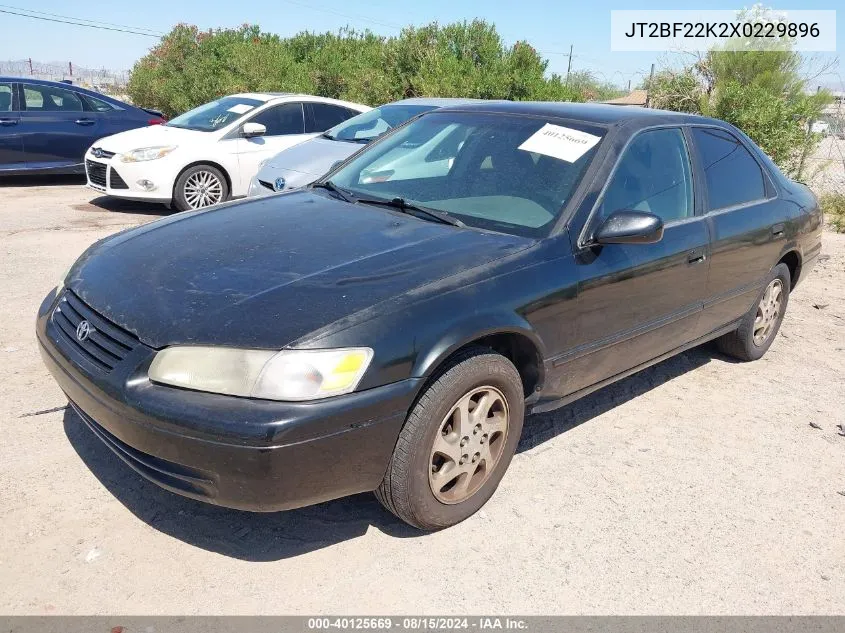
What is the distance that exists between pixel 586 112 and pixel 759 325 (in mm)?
2082

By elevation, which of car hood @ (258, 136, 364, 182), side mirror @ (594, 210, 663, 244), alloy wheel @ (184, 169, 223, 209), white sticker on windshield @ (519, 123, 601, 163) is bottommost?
alloy wheel @ (184, 169, 223, 209)

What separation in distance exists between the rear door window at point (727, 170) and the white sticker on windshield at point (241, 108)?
6.51m

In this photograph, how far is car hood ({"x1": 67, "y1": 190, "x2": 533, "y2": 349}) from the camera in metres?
2.71

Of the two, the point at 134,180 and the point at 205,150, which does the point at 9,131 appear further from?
the point at 205,150

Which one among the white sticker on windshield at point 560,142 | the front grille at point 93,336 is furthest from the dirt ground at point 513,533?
the white sticker on windshield at point 560,142

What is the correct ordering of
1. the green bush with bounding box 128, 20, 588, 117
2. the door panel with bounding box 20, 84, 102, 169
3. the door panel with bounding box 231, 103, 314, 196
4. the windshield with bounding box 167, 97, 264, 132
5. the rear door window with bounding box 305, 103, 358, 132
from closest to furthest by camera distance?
the door panel with bounding box 231, 103, 314, 196
the windshield with bounding box 167, 97, 264, 132
the rear door window with bounding box 305, 103, 358, 132
the door panel with bounding box 20, 84, 102, 169
the green bush with bounding box 128, 20, 588, 117

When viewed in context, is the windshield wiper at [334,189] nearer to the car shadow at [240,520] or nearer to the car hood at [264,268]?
the car hood at [264,268]

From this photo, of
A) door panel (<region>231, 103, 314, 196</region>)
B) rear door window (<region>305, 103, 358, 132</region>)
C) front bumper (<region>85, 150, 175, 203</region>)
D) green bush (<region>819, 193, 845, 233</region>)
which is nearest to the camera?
front bumper (<region>85, 150, 175, 203</region>)

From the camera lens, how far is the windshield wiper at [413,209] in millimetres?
3568

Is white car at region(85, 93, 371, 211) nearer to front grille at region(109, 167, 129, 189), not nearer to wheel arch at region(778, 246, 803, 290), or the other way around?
front grille at region(109, 167, 129, 189)

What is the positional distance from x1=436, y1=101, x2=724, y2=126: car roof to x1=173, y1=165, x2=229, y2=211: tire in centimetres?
553

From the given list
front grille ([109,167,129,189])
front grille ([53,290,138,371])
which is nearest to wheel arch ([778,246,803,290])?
front grille ([53,290,138,371])

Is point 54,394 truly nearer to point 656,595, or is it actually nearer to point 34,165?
point 656,595

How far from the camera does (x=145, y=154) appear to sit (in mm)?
9039
